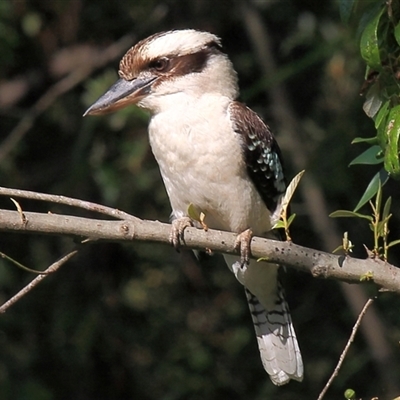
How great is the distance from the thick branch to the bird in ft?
2.12

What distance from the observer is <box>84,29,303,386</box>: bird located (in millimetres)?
3180

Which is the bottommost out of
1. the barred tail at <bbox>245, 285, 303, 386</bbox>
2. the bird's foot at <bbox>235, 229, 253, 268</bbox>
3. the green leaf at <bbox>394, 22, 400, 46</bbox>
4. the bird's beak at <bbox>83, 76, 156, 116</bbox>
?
the barred tail at <bbox>245, 285, 303, 386</bbox>

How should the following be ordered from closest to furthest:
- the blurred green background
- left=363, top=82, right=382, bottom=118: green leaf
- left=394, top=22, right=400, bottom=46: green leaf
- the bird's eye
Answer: left=394, top=22, right=400, bottom=46: green leaf
left=363, top=82, right=382, bottom=118: green leaf
the bird's eye
the blurred green background

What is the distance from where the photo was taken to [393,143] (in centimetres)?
221

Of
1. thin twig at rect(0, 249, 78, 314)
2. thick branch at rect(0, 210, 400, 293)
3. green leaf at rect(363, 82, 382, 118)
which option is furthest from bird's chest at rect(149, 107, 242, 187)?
thin twig at rect(0, 249, 78, 314)

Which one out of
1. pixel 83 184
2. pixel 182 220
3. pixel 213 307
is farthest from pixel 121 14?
pixel 182 220

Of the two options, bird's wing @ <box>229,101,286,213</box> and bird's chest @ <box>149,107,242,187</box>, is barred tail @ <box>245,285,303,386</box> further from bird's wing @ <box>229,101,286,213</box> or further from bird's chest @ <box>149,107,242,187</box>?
bird's chest @ <box>149,107,242,187</box>

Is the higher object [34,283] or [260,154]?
[260,154]

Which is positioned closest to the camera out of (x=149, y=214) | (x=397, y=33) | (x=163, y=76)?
(x=397, y=33)

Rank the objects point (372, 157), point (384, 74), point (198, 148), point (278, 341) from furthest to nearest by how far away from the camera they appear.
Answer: point (278, 341) < point (198, 148) < point (372, 157) < point (384, 74)

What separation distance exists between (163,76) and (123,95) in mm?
149

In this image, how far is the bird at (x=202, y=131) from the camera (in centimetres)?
318

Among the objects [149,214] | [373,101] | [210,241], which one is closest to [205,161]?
[210,241]

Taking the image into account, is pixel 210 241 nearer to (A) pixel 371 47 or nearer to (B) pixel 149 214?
(A) pixel 371 47
